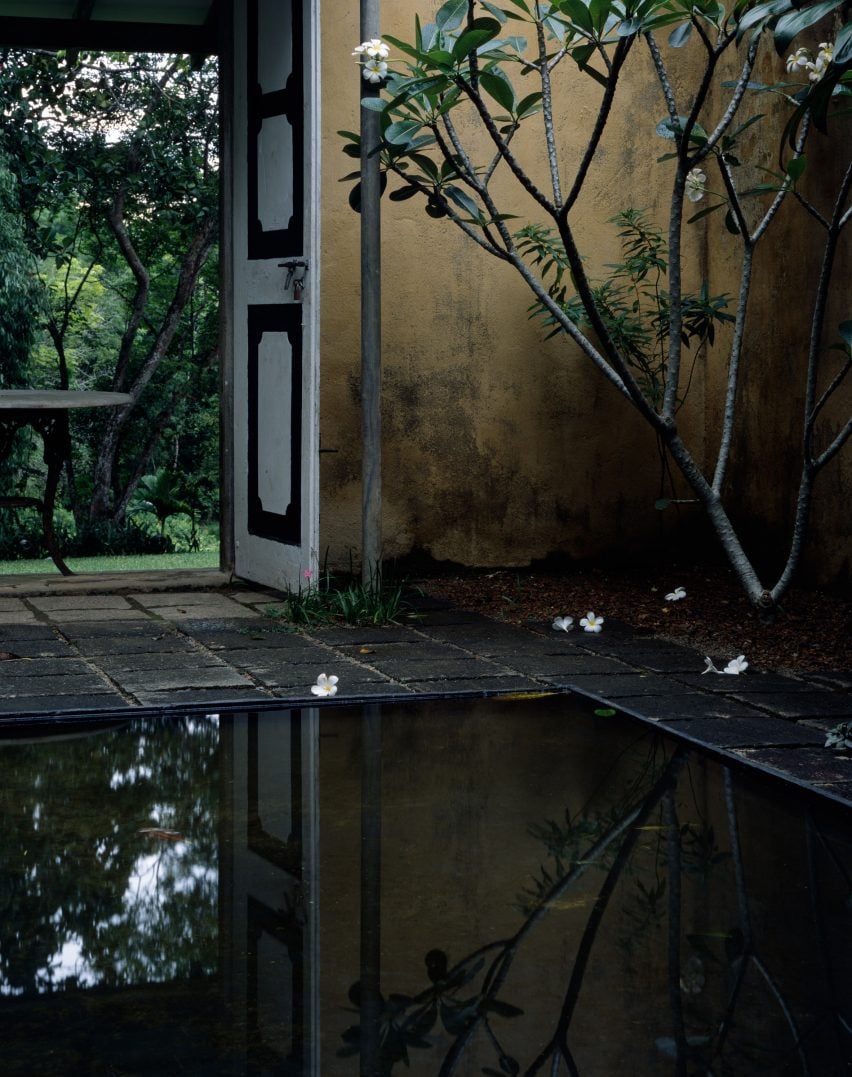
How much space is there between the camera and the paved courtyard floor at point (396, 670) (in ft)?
10.8

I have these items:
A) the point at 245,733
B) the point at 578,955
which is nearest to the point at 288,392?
the point at 245,733

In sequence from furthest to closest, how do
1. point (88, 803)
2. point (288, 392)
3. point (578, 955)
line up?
1. point (288, 392)
2. point (88, 803)
3. point (578, 955)

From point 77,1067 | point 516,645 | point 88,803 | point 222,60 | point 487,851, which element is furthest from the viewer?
point 222,60

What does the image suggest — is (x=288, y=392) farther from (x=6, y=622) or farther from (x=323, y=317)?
(x=6, y=622)

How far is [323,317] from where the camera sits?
5.46 meters

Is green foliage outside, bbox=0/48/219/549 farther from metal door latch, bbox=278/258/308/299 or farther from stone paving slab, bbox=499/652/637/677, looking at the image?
stone paving slab, bbox=499/652/637/677

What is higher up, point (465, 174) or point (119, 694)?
point (465, 174)

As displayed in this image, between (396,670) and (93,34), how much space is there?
456 centimetres

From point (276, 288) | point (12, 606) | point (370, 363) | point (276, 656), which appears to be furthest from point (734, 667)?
point (12, 606)

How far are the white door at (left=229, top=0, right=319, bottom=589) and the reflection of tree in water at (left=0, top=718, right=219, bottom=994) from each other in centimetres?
197

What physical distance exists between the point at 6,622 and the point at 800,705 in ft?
8.95

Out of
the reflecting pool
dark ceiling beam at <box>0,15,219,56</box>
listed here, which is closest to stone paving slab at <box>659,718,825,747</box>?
the reflecting pool

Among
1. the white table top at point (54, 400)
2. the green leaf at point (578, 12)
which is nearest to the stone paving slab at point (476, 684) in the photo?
the green leaf at point (578, 12)

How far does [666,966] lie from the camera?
1.88 meters
